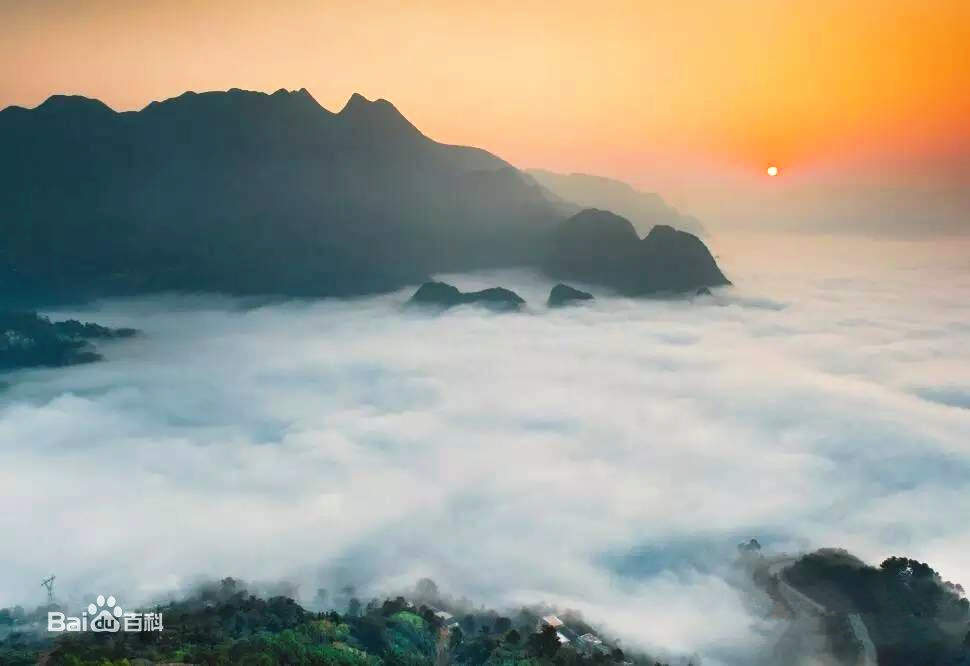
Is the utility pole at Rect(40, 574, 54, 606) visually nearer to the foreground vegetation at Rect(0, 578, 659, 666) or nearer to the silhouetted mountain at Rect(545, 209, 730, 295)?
the foreground vegetation at Rect(0, 578, 659, 666)

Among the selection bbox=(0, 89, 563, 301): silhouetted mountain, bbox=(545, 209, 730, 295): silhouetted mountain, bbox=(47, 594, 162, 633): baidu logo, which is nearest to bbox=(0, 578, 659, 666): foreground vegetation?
bbox=(47, 594, 162, 633): baidu logo

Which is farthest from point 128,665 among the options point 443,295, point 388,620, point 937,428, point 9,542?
point 443,295

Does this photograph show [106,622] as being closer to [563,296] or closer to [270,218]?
[563,296]

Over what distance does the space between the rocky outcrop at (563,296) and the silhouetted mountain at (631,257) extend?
47.0ft

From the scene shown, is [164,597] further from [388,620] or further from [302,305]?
[302,305]

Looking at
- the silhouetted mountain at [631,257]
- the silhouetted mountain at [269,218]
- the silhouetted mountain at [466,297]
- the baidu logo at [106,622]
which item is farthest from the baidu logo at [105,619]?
the silhouetted mountain at [631,257]

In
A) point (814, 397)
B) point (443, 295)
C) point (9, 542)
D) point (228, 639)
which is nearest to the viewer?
point (228, 639)

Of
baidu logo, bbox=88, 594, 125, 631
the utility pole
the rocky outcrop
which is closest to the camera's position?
baidu logo, bbox=88, 594, 125, 631

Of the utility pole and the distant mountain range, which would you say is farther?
the distant mountain range

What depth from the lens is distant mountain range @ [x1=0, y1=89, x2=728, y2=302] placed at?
17150 cm

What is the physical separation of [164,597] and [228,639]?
15.8m

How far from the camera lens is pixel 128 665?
32.5 meters

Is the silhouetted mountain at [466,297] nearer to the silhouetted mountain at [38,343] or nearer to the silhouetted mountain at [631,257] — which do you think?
the silhouetted mountain at [631,257]

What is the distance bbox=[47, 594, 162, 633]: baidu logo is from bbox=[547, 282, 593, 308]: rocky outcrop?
11259 centimetres
